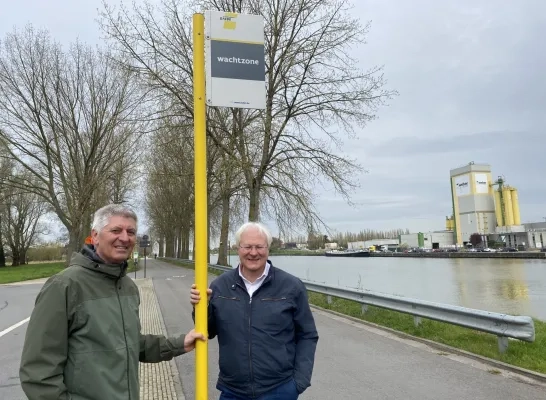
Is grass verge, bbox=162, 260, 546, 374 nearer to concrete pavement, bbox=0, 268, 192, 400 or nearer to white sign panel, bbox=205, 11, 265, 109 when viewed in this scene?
concrete pavement, bbox=0, 268, 192, 400

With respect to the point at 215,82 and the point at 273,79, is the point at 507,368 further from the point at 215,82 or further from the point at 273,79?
the point at 273,79

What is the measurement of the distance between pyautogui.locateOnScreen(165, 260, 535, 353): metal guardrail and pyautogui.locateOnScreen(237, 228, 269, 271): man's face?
5254 millimetres

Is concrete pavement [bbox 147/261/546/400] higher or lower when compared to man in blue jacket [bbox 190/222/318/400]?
lower

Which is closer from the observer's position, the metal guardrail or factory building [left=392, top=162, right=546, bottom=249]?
the metal guardrail

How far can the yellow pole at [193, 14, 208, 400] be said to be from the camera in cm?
252

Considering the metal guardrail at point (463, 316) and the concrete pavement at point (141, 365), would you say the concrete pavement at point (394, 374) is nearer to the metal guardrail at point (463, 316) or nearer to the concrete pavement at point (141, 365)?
the concrete pavement at point (141, 365)

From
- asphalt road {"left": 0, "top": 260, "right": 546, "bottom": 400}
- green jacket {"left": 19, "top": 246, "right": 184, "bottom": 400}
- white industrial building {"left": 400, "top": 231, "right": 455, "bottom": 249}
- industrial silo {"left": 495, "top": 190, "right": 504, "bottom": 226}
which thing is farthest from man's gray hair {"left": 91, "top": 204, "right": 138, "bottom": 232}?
white industrial building {"left": 400, "top": 231, "right": 455, "bottom": 249}

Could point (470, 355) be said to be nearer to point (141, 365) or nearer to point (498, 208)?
point (141, 365)

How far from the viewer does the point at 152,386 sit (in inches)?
225

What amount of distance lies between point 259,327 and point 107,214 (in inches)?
44.0

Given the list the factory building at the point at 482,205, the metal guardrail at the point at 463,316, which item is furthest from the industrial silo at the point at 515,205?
the metal guardrail at the point at 463,316

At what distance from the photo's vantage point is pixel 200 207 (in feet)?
9.00

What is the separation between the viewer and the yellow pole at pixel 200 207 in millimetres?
2520

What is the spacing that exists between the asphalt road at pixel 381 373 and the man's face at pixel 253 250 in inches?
121
